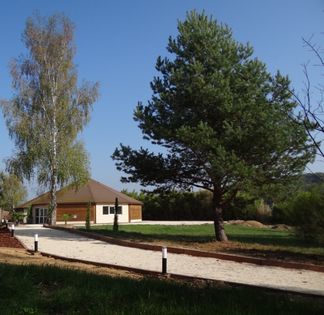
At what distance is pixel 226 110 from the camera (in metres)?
20.2

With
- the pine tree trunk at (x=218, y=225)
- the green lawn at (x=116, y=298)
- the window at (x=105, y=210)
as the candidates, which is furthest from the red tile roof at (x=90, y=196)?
the green lawn at (x=116, y=298)

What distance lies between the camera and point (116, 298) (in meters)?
7.39

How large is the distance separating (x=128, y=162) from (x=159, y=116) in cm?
247

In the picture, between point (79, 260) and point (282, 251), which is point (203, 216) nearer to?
point (282, 251)

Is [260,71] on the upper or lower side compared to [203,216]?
upper

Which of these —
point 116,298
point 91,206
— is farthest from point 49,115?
point 116,298

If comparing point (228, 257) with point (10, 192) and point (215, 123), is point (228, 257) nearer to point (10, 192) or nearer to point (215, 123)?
point (215, 123)

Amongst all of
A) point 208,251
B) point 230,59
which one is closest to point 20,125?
point 230,59

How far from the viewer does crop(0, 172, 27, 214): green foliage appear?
6216 centimetres

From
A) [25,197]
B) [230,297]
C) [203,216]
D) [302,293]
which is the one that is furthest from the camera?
[25,197]

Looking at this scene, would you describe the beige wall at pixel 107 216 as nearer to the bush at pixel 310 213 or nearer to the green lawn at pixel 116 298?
the bush at pixel 310 213

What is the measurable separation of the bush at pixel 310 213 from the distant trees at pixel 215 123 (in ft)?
4.09

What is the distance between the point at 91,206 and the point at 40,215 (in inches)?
281

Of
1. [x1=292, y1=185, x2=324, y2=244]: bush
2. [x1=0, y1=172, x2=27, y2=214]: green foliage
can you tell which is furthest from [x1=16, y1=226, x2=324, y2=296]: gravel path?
[x1=0, y1=172, x2=27, y2=214]: green foliage
